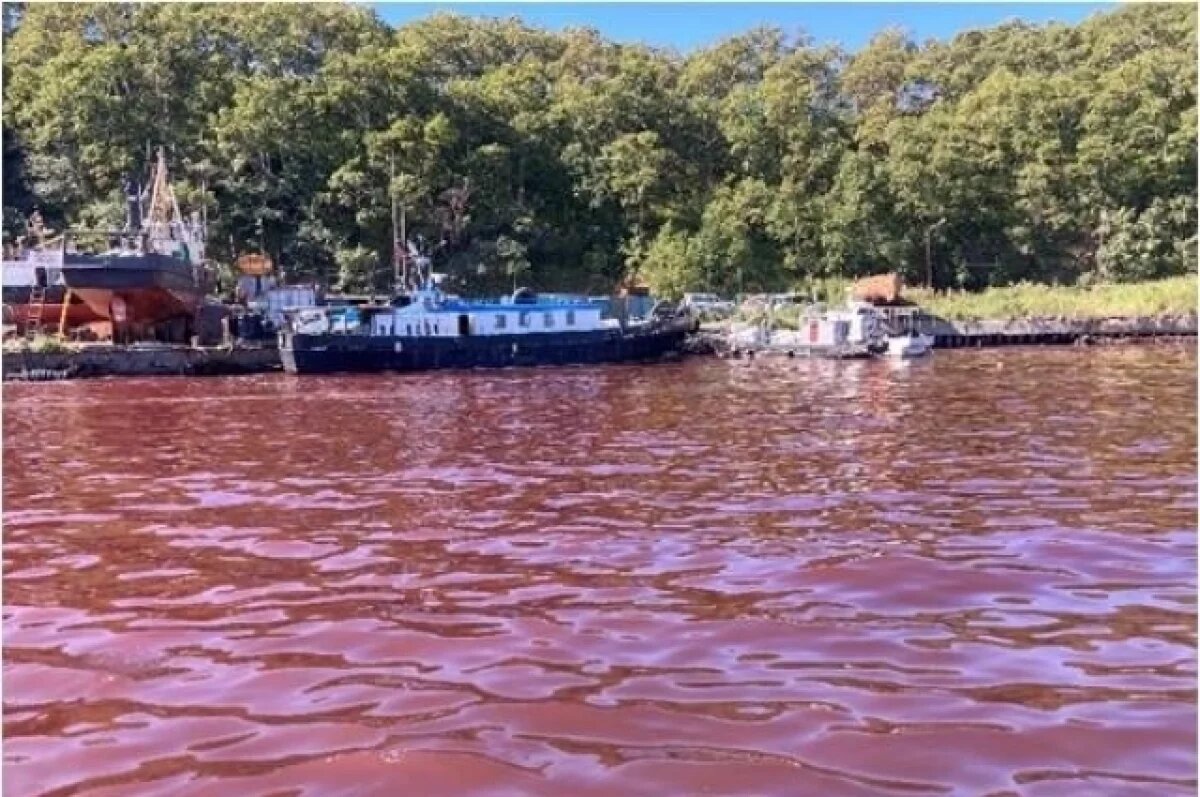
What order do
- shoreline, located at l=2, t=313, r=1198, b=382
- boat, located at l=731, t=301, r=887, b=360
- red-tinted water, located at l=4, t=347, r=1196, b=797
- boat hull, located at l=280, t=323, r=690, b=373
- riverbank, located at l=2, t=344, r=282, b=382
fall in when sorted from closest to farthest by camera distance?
red-tinted water, located at l=4, t=347, r=1196, b=797, riverbank, located at l=2, t=344, r=282, b=382, shoreline, located at l=2, t=313, r=1198, b=382, boat hull, located at l=280, t=323, r=690, b=373, boat, located at l=731, t=301, r=887, b=360

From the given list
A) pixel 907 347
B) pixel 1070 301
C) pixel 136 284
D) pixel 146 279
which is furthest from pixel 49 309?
pixel 1070 301

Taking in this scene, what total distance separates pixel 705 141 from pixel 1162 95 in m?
23.8

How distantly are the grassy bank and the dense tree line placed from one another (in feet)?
13.5

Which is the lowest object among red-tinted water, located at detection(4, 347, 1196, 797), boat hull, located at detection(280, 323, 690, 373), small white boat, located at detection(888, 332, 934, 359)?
red-tinted water, located at detection(4, 347, 1196, 797)

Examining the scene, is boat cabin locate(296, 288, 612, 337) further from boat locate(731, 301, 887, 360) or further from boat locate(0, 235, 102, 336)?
boat locate(0, 235, 102, 336)

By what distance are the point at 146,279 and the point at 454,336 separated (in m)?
9.96

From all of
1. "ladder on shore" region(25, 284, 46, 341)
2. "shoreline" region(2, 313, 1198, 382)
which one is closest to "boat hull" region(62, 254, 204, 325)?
"ladder on shore" region(25, 284, 46, 341)

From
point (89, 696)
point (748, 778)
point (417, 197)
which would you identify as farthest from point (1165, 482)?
point (417, 197)

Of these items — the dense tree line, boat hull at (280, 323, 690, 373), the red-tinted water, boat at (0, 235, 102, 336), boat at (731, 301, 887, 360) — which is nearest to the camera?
the red-tinted water

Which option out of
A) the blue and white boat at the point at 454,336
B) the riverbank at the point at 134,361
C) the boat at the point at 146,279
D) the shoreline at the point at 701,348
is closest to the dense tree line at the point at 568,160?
the boat at the point at 146,279

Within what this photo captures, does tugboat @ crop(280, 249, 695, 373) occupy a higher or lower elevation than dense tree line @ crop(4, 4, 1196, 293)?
lower

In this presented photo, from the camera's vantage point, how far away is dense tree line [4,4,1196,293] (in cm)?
5912

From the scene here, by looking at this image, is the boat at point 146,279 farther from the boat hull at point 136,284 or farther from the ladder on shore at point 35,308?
the ladder on shore at point 35,308

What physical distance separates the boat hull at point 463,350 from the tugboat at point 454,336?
30 millimetres
